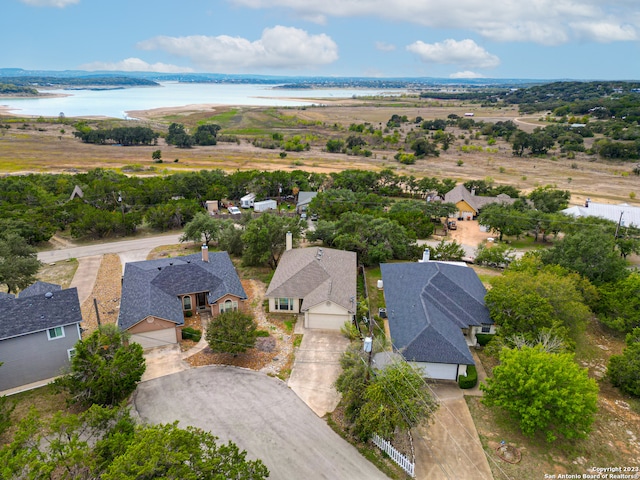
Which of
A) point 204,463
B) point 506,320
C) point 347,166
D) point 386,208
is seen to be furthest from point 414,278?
point 347,166

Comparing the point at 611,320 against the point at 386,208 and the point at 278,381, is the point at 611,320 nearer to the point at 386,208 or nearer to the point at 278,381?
the point at 278,381

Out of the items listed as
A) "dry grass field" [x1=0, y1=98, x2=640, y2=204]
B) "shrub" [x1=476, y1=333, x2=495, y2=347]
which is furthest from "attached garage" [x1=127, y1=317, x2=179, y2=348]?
"dry grass field" [x1=0, y1=98, x2=640, y2=204]

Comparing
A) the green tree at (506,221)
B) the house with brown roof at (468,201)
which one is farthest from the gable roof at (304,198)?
the green tree at (506,221)

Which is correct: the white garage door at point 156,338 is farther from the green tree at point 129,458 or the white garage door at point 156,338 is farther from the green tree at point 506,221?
the green tree at point 506,221

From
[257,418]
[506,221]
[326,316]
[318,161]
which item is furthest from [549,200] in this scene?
[318,161]

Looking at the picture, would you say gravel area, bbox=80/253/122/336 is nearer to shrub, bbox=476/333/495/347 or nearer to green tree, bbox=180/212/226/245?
green tree, bbox=180/212/226/245
